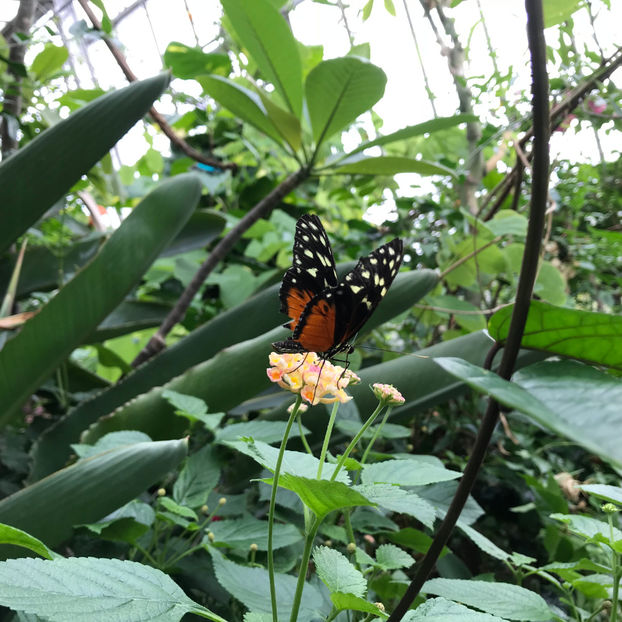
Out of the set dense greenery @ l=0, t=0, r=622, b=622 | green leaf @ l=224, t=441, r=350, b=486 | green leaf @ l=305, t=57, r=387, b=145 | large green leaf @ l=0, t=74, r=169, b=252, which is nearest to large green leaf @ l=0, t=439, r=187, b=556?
dense greenery @ l=0, t=0, r=622, b=622

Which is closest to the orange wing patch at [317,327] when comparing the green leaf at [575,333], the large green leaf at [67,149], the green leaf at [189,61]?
the green leaf at [575,333]

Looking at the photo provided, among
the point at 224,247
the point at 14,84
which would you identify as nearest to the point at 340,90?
the point at 224,247

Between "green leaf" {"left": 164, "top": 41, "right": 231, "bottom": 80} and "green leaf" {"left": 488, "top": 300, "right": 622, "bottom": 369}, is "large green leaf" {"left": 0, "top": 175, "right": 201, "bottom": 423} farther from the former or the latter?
"green leaf" {"left": 488, "top": 300, "right": 622, "bottom": 369}

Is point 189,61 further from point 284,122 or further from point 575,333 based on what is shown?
point 575,333

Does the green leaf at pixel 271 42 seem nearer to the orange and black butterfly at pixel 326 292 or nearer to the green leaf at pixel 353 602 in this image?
the orange and black butterfly at pixel 326 292

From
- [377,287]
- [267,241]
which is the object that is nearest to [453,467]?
[267,241]

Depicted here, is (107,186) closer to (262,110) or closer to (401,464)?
(262,110)
